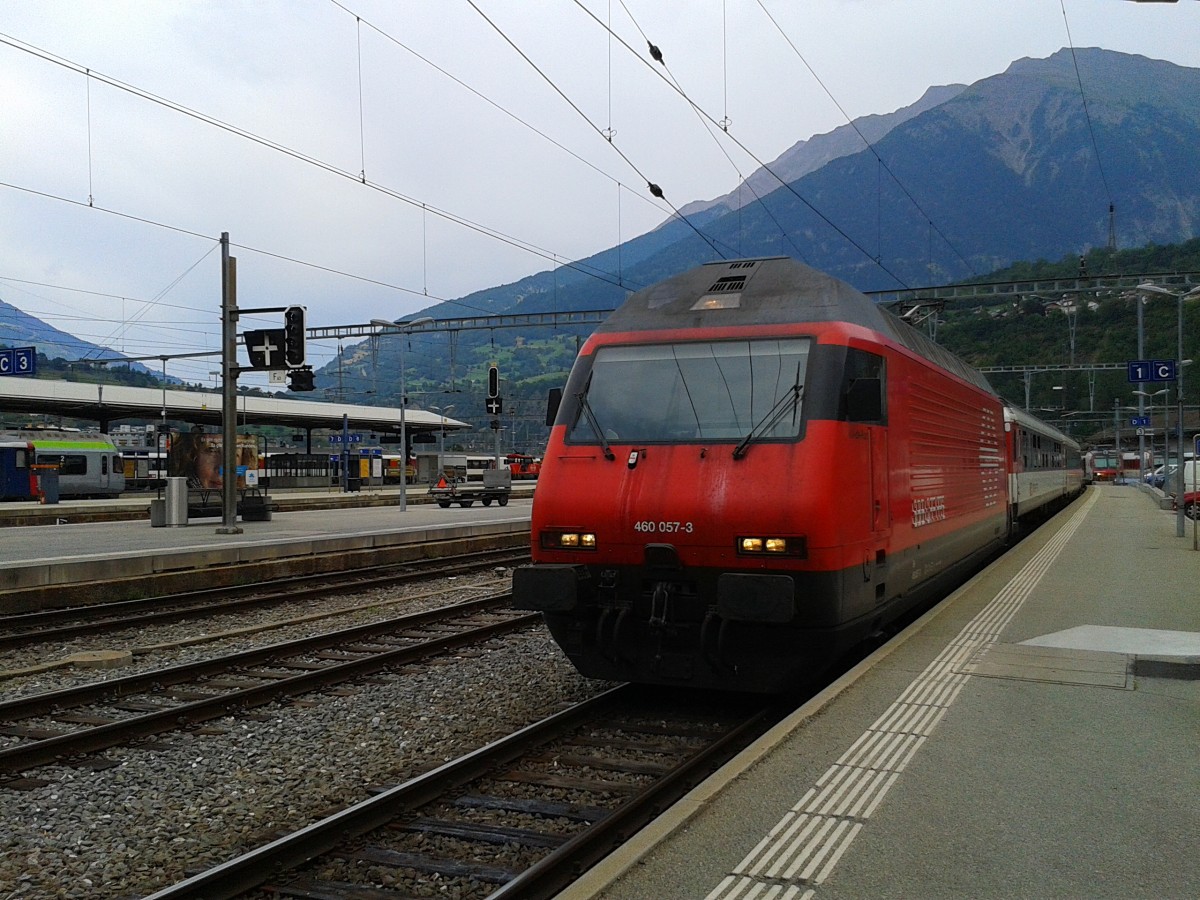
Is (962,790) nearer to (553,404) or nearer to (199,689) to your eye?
(553,404)

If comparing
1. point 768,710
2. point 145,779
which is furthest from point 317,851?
point 768,710

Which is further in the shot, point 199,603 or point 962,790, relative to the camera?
point 199,603

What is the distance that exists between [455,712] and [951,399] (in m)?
6.54

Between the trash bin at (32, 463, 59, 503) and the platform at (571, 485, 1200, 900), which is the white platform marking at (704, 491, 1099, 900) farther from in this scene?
the trash bin at (32, 463, 59, 503)

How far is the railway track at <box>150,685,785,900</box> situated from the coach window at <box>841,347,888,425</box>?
2.17 metres

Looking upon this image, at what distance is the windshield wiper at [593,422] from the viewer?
23.8 feet

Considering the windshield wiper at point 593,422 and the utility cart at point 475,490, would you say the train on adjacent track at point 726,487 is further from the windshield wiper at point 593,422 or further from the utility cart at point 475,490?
the utility cart at point 475,490

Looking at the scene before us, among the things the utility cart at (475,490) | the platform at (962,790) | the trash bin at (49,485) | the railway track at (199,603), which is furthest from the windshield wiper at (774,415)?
the trash bin at (49,485)

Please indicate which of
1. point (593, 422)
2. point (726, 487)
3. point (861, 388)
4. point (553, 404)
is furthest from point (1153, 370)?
point (726, 487)

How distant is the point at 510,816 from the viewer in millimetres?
5309

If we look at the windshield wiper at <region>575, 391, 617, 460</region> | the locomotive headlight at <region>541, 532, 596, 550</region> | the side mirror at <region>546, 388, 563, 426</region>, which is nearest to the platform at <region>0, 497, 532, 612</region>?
the side mirror at <region>546, 388, 563, 426</region>

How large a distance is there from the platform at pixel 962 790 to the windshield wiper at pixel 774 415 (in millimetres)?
1692

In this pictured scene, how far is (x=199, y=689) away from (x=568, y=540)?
3572 millimetres

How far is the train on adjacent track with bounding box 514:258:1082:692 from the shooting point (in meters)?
6.58
